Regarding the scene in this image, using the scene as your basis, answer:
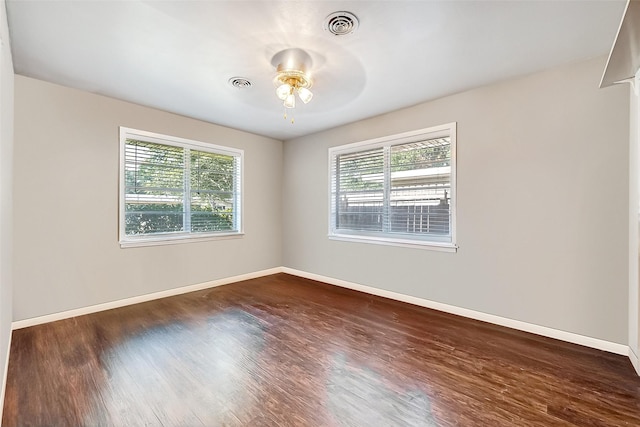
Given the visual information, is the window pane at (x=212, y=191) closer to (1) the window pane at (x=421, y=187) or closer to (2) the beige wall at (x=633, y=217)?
(1) the window pane at (x=421, y=187)

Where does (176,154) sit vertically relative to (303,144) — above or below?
below

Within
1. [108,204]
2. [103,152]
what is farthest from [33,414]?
[103,152]

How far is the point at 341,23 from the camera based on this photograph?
6.43 ft

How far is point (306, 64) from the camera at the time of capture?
8.05 feet

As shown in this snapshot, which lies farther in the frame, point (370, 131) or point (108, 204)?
point (370, 131)

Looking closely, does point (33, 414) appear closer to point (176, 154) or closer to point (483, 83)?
point (176, 154)

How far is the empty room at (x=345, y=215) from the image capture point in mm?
1823

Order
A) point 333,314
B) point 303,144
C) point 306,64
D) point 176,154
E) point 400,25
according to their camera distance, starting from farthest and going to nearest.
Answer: point 303,144 < point 176,154 < point 333,314 < point 306,64 < point 400,25

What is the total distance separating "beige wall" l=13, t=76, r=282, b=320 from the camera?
9.20 ft

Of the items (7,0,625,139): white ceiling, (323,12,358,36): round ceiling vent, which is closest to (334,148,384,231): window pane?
(7,0,625,139): white ceiling

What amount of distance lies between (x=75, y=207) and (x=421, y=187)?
13.4 ft

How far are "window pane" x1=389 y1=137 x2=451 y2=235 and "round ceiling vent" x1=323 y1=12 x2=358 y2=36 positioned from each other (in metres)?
1.92

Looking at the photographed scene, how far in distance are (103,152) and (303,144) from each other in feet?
9.47

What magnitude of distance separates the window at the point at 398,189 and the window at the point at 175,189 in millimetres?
1742
